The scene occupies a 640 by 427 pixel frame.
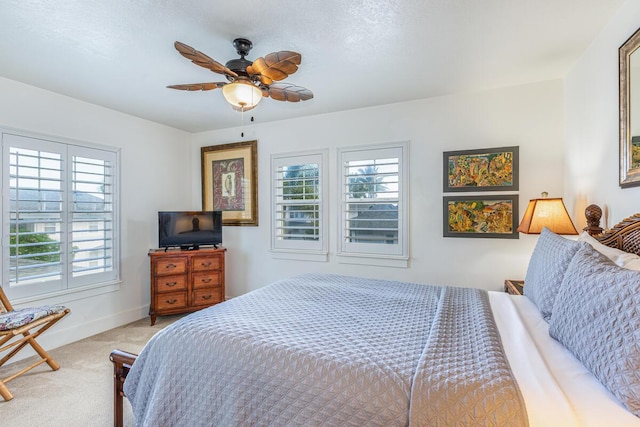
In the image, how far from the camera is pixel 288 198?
156 inches

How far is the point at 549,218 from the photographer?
2373 millimetres

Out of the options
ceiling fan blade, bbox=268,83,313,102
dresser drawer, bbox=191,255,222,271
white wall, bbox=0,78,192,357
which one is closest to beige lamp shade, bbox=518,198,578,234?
ceiling fan blade, bbox=268,83,313,102

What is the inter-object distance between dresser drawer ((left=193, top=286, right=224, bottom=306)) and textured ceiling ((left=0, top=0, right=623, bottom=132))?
7.30 feet

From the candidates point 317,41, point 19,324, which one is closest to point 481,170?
point 317,41

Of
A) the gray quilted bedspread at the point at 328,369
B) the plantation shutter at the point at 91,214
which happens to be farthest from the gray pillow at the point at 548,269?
the plantation shutter at the point at 91,214

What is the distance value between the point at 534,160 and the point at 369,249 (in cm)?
179

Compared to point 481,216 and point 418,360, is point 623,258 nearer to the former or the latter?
point 418,360

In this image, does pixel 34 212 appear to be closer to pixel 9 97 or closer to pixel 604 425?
pixel 9 97

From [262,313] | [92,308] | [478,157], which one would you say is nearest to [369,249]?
[478,157]

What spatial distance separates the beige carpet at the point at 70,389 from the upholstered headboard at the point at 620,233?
10.0 feet

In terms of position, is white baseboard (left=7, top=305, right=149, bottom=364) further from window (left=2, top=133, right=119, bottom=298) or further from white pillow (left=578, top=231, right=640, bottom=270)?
white pillow (left=578, top=231, right=640, bottom=270)

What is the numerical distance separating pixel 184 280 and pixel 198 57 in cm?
272

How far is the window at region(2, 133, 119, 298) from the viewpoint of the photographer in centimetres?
276

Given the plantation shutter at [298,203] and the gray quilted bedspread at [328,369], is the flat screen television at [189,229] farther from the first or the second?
the gray quilted bedspread at [328,369]
